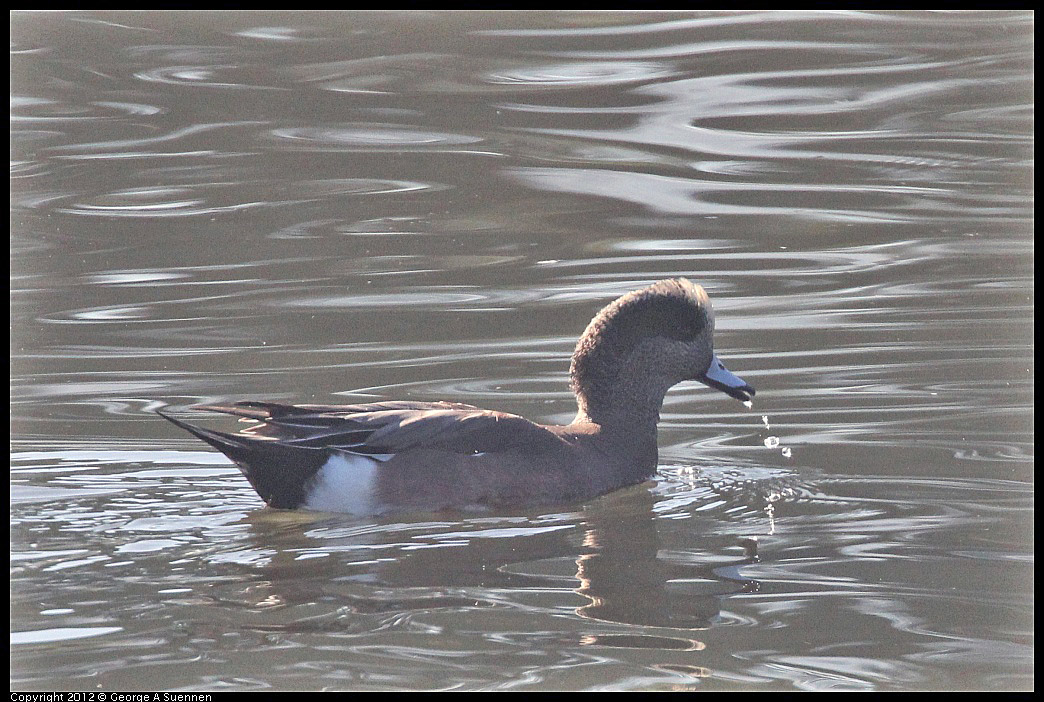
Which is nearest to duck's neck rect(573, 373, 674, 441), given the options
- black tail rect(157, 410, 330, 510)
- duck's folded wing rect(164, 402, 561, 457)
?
duck's folded wing rect(164, 402, 561, 457)

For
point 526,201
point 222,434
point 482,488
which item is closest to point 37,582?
point 222,434

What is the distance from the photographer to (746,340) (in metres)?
7.95

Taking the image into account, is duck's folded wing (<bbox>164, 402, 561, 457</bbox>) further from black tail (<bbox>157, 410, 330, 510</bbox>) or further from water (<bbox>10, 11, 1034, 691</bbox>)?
water (<bbox>10, 11, 1034, 691</bbox>)

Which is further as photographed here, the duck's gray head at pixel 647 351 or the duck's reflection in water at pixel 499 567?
the duck's gray head at pixel 647 351

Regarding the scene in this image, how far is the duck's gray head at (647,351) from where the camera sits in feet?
20.6

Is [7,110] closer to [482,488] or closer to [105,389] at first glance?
[105,389]

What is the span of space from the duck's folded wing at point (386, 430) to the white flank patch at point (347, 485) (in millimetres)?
46

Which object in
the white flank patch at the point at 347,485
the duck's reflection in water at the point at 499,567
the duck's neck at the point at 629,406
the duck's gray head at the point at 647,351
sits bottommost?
the duck's reflection in water at the point at 499,567

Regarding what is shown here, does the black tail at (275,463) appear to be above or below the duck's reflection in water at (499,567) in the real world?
above

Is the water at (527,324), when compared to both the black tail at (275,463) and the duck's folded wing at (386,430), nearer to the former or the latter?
the black tail at (275,463)

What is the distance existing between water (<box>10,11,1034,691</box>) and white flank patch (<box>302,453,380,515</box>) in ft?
0.38

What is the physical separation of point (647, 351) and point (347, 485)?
4.54ft

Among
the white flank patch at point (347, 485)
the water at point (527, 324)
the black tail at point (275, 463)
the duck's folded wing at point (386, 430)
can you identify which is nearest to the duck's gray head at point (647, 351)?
the water at point (527, 324)

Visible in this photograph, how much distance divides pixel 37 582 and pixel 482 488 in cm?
160
